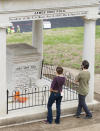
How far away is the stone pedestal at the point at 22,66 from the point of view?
13.1m

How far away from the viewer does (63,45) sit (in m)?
22.8

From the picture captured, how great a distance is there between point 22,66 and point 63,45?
973cm

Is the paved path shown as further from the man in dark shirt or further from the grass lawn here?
the grass lawn

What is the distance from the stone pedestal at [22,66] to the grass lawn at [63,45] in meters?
5.22

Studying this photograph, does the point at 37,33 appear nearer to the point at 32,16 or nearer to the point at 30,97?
the point at 30,97

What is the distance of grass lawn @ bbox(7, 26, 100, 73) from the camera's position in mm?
19625

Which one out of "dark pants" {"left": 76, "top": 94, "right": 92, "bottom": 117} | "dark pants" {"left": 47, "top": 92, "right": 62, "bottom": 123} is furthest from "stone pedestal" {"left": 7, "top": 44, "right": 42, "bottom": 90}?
"dark pants" {"left": 76, "top": 94, "right": 92, "bottom": 117}

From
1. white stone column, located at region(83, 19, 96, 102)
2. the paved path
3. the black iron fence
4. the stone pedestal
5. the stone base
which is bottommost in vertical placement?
the paved path

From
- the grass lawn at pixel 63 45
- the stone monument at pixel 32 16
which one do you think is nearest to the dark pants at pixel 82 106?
the stone monument at pixel 32 16

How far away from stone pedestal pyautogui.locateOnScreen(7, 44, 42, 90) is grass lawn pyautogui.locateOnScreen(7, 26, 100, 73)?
5.22 m

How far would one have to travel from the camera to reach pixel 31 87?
44.8 feet

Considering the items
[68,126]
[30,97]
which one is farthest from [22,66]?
[68,126]

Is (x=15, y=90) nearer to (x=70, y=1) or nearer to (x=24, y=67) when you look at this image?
(x=24, y=67)

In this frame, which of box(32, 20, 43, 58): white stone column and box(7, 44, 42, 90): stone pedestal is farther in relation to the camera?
box(32, 20, 43, 58): white stone column
